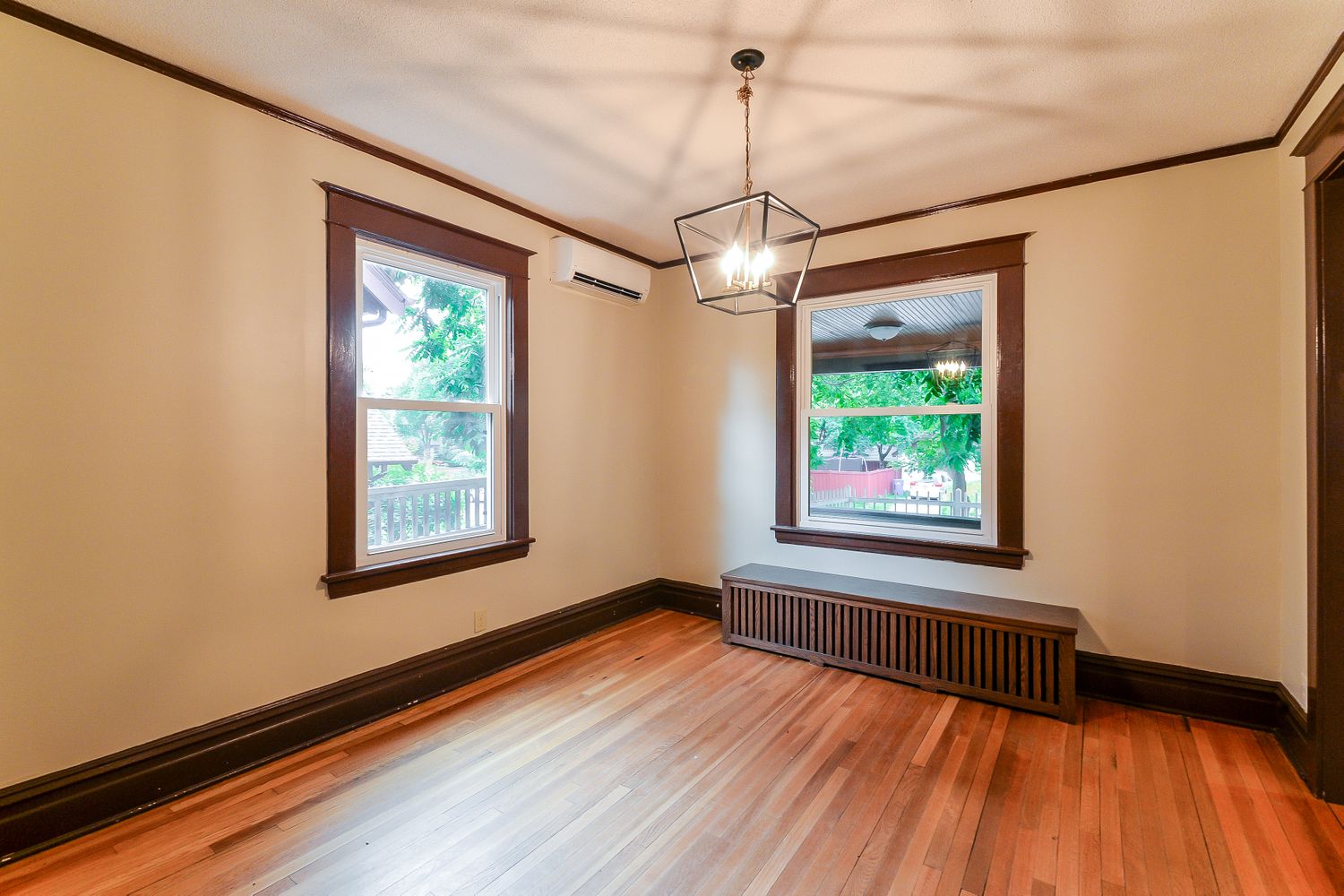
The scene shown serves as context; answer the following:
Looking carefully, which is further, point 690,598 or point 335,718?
point 690,598

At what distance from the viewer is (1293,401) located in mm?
2568

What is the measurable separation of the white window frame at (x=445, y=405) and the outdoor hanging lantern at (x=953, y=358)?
260 cm

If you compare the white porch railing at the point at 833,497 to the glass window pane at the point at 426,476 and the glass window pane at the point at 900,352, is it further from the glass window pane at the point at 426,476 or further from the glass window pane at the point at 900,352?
the glass window pane at the point at 426,476

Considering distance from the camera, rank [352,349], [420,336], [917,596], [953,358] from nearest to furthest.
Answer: [352,349] < [420,336] < [917,596] < [953,358]

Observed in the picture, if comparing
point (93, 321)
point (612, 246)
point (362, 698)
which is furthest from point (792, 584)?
point (93, 321)

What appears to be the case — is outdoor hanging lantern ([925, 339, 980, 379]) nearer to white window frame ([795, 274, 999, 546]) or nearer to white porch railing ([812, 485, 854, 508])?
white window frame ([795, 274, 999, 546])

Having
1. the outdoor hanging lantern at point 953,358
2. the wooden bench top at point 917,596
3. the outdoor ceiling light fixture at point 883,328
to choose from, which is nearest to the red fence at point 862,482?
the wooden bench top at point 917,596

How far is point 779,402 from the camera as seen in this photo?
13.4 feet

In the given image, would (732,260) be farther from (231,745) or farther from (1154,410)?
(231,745)

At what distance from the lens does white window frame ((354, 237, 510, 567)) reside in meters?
2.79

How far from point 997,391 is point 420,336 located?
3208 millimetres

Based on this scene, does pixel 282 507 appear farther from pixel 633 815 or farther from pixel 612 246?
pixel 612 246

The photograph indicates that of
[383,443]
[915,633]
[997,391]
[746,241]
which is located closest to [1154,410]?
[997,391]

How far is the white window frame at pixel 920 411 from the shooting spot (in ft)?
11.2
